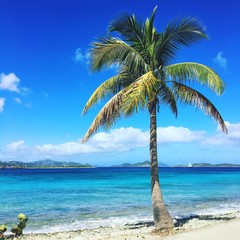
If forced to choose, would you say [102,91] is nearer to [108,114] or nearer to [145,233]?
[108,114]

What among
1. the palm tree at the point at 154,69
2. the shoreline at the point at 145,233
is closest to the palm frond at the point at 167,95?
the palm tree at the point at 154,69

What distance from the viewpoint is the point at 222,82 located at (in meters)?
11.6

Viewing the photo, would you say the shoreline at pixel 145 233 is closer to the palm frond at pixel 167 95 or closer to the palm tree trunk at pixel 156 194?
the palm tree trunk at pixel 156 194

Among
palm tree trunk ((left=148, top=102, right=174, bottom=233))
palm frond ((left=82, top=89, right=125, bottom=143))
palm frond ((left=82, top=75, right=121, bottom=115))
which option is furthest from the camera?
palm frond ((left=82, top=75, right=121, bottom=115))

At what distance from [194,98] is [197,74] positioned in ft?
2.73

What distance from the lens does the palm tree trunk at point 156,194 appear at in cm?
1146

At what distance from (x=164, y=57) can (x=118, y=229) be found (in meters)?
6.50

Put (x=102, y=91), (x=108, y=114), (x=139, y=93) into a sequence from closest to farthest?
(x=139, y=93)
(x=108, y=114)
(x=102, y=91)

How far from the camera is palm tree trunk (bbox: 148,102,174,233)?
11461 mm

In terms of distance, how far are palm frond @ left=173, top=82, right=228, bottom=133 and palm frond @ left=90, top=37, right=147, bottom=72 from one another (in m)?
1.41

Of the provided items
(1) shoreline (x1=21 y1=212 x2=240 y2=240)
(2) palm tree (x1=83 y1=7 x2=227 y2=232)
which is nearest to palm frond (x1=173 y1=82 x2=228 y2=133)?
(2) palm tree (x1=83 y1=7 x2=227 y2=232)

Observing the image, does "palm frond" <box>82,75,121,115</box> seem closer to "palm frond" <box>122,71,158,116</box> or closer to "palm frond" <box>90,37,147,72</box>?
"palm frond" <box>90,37,147,72</box>

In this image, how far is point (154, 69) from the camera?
1204 cm

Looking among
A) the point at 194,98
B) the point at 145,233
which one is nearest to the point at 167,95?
the point at 194,98
